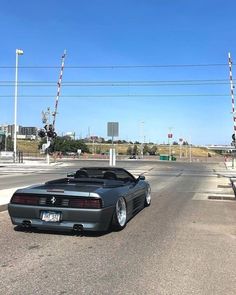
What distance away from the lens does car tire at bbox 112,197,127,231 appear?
8969 millimetres

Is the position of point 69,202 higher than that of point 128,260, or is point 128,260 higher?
point 69,202

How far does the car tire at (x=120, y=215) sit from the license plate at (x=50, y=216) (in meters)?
1.06

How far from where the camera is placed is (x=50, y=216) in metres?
8.54

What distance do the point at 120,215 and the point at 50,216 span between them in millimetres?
1469

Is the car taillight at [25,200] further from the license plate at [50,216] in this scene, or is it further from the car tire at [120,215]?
the car tire at [120,215]

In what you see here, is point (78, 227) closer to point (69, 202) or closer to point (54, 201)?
point (69, 202)

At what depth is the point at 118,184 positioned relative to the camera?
10070mm

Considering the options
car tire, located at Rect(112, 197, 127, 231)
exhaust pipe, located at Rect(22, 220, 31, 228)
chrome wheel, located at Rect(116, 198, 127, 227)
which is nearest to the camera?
exhaust pipe, located at Rect(22, 220, 31, 228)

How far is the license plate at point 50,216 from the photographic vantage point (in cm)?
849

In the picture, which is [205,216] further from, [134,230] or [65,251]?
[65,251]

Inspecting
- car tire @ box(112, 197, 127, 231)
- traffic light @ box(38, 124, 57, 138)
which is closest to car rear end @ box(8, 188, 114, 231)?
car tire @ box(112, 197, 127, 231)

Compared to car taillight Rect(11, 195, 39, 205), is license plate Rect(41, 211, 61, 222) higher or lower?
lower

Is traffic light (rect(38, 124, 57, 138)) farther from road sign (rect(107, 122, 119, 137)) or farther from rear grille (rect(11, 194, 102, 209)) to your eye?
rear grille (rect(11, 194, 102, 209))

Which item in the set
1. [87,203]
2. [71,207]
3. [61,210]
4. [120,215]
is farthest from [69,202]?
[120,215]
